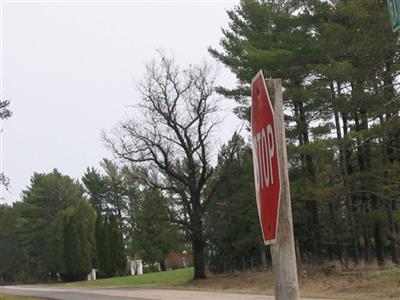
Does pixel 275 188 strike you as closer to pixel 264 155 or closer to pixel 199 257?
pixel 264 155

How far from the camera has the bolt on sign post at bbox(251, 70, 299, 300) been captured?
2.35 metres

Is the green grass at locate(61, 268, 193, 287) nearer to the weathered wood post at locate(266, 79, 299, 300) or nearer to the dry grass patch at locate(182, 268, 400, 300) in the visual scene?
the dry grass patch at locate(182, 268, 400, 300)

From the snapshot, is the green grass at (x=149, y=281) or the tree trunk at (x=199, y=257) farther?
the green grass at (x=149, y=281)

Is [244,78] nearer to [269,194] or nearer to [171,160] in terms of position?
[171,160]

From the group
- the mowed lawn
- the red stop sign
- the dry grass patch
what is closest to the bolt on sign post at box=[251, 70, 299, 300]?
the red stop sign

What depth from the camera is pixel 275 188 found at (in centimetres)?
230

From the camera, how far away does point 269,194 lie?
2379 millimetres

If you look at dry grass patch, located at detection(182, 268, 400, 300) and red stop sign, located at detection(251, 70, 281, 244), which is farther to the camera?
dry grass patch, located at detection(182, 268, 400, 300)

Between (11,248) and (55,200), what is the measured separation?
13563 millimetres

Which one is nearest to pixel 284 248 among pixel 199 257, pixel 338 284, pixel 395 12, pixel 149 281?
pixel 395 12

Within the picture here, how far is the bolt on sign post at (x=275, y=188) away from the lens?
2348 millimetres

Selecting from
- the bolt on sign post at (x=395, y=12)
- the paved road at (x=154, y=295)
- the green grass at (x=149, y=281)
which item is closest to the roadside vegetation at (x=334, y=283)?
the paved road at (x=154, y=295)

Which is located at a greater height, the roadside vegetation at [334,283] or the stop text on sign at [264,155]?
the stop text on sign at [264,155]

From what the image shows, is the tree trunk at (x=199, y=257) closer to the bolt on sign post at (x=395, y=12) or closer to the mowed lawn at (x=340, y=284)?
the mowed lawn at (x=340, y=284)
